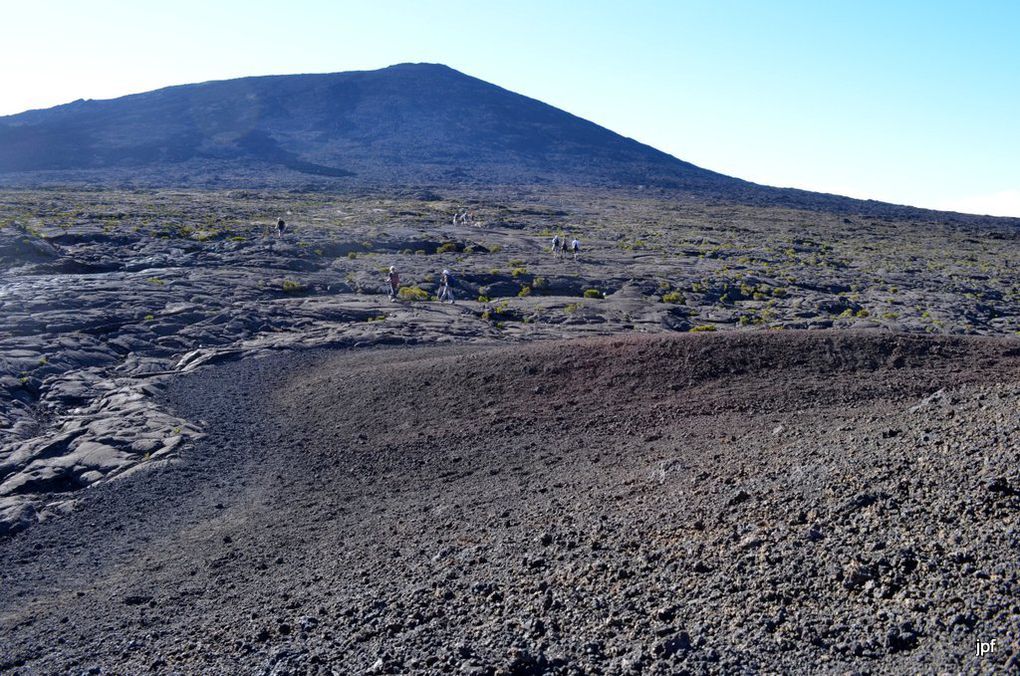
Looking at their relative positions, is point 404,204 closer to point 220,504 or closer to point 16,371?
point 16,371

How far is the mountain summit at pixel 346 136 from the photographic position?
375 ft

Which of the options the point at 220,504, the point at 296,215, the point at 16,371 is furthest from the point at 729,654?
the point at 296,215

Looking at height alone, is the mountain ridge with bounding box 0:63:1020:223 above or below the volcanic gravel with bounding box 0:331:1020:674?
above

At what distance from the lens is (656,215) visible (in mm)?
75375

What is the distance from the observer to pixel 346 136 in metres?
138

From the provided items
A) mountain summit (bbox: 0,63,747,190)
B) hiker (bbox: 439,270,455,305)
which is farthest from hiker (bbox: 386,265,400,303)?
mountain summit (bbox: 0,63,747,190)

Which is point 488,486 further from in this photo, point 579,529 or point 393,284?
point 393,284

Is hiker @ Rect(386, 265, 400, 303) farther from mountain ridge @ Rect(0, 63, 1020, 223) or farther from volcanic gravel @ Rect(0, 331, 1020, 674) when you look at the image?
mountain ridge @ Rect(0, 63, 1020, 223)

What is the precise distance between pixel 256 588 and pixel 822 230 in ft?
229

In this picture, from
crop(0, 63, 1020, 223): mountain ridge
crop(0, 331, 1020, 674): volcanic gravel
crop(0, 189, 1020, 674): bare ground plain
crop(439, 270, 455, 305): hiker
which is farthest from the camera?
crop(0, 63, 1020, 223): mountain ridge

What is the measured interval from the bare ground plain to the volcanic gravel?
0.04 metres

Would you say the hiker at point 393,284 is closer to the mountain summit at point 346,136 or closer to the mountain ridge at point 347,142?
the mountain ridge at point 347,142

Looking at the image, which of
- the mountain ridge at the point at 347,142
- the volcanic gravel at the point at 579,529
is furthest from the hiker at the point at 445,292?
the mountain ridge at the point at 347,142

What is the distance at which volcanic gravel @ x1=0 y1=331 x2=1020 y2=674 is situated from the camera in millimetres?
6637
